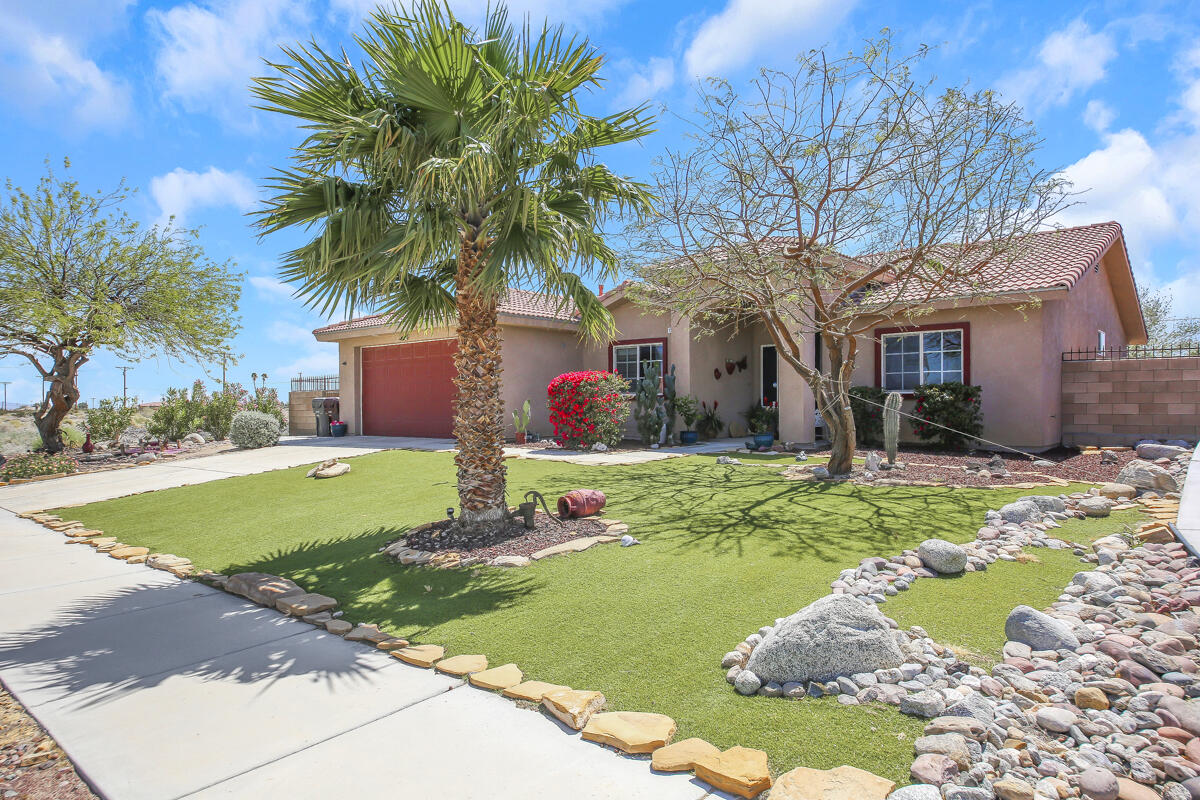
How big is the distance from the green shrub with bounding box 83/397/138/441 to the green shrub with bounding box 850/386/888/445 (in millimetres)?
19787

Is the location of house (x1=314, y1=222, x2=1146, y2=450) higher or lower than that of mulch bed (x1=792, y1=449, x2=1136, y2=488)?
higher

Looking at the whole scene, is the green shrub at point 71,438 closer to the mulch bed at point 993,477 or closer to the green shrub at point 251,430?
the green shrub at point 251,430

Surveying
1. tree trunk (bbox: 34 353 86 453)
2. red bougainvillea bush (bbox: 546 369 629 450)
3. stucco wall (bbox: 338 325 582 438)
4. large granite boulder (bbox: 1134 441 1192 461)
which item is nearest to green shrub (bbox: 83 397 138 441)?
tree trunk (bbox: 34 353 86 453)

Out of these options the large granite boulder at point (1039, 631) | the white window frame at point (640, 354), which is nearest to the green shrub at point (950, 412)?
the white window frame at point (640, 354)

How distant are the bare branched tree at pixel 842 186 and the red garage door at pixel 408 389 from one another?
8.51 metres

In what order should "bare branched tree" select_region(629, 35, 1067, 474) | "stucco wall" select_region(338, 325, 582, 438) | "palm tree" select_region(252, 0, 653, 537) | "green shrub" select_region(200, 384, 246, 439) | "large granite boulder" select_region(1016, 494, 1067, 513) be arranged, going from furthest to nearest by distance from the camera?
"green shrub" select_region(200, 384, 246, 439)
"stucco wall" select_region(338, 325, 582, 438)
"bare branched tree" select_region(629, 35, 1067, 474)
"large granite boulder" select_region(1016, 494, 1067, 513)
"palm tree" select_region(252, 0, 653, 537)

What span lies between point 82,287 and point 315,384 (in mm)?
7743

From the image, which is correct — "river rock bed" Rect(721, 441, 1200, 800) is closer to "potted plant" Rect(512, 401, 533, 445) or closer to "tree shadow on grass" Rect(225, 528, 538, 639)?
"tree shadow on grass" Rect(225, 528, 538, 639)

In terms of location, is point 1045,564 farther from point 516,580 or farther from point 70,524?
point 70,524

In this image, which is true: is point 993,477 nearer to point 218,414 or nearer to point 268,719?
point 268,719

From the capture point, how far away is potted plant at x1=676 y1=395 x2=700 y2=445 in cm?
1418

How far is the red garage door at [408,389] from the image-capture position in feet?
54.7

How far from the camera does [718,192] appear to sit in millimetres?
9328

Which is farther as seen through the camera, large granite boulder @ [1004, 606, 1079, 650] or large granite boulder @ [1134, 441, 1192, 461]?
large granite boulder @ [1134, 441, 1192, 461]
